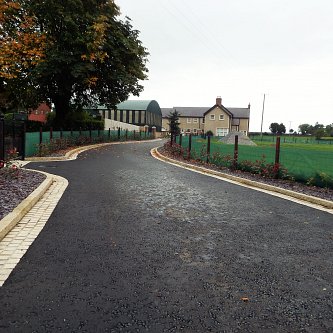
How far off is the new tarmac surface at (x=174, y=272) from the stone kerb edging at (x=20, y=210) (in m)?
0.56

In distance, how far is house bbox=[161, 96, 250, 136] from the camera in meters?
80.9

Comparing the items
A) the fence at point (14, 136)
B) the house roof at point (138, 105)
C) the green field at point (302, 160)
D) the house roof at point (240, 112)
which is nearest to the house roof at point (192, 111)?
the house roof at point (240, 112)

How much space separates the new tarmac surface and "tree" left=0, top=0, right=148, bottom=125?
18.9m

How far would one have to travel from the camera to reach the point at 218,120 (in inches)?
3191

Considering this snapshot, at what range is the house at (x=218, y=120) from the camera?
8094 cm

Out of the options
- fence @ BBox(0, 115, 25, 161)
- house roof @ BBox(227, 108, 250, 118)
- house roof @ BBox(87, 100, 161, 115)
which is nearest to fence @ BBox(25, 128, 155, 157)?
fence @ BBox(0, 115, 25, 161)

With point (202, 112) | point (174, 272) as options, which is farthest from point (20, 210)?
point (202, 112)

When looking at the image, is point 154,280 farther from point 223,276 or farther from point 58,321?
point 58,321

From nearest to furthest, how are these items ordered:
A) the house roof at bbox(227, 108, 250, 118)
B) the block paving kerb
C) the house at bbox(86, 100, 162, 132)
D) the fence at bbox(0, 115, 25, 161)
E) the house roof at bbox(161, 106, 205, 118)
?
the block paving kerb < the fence at bbox(0, 115, 25, 161) < the house at bbox(86, 100, 162, 132) < the house roof at bbox(227, 108, 250, 118) < the house roof at bbox(161, 106, 205, 118)

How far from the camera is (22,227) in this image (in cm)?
550

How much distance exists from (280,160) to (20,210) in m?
8.83

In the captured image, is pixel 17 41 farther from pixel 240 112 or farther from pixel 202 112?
pixel 202 112

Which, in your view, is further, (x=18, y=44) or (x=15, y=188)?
(x=18, y=44)

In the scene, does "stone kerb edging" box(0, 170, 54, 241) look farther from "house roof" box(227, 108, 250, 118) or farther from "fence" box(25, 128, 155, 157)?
"house roof" box(227, 108, 250, 118)
